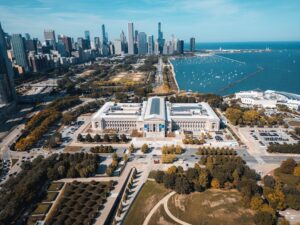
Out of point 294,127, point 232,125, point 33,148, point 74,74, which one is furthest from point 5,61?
point 294,127

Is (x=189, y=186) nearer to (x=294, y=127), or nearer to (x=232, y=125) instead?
(x=232, y=125)

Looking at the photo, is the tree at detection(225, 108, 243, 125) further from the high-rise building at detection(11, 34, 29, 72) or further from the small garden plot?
the high-rise building at detection(11, 34, 29, 72)

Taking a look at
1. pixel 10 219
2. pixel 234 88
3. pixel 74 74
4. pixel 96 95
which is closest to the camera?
pixel 10 219

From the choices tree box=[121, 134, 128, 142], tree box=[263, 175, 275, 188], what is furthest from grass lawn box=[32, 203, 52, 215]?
tree box=[263, 175, 275, 188]

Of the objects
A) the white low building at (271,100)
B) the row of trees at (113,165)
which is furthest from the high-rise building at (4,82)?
the white low building at (271,100)

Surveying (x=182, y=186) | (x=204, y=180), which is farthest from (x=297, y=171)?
(x=182, y=186)

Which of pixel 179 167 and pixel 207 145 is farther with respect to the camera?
pixel 207 145

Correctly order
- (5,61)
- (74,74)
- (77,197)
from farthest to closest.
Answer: (74,74) < (5,61) < (77,197)

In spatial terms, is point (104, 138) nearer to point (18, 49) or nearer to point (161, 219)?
point (161, 219)
